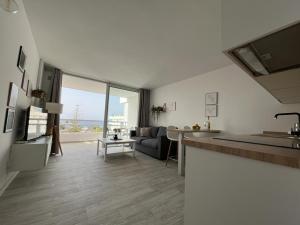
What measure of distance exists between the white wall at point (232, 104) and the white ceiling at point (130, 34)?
1.31 feet

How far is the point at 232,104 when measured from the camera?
334cm

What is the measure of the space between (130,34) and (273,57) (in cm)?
206

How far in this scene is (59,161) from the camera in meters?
3.36

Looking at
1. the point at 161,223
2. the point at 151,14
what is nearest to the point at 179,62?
the point at 151,14

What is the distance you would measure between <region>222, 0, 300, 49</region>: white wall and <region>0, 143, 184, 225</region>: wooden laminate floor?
173 centimetres

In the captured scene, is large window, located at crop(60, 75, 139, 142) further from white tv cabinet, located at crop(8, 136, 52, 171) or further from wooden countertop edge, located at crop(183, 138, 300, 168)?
wooden countertop edge, located at crop(183, 138, 300, 168)

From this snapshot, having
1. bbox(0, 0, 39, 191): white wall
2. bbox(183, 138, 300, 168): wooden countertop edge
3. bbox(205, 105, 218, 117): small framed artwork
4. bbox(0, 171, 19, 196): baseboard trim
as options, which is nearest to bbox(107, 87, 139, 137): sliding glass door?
bbox(205, 105, 218, 117): small framed artwork

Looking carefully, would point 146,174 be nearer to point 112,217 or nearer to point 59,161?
point 112,217

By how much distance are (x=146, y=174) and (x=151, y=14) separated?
8.78 feet

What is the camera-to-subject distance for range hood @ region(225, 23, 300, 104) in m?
0.78

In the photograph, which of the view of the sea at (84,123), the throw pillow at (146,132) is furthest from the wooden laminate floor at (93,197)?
the view of the sea at (84,123)

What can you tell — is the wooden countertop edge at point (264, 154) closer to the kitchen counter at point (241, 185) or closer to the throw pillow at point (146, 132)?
the kitchen counter at point (241, 185)

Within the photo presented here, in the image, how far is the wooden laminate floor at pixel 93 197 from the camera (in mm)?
1496

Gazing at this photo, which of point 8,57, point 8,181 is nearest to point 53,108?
point 8,181
